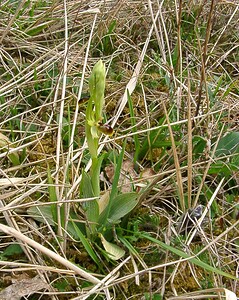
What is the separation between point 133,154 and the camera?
1.44 meters

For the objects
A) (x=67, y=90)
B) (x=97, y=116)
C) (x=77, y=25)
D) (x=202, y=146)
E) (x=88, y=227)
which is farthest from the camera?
(x=77, y=25)

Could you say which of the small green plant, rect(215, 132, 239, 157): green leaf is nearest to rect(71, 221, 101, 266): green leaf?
the small green plant

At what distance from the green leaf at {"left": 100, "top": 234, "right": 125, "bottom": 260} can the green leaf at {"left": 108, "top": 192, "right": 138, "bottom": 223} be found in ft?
0.20

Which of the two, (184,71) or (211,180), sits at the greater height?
(184,71)

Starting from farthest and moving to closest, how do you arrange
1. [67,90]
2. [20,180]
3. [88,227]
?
[67,90], [20,180], [88,227]

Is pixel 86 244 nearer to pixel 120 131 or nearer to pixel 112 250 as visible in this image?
pixel 112 250

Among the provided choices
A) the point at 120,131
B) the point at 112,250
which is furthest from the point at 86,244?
the point at 120,131

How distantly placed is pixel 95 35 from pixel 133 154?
0.61 metres

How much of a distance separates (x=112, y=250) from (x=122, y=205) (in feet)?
0.38

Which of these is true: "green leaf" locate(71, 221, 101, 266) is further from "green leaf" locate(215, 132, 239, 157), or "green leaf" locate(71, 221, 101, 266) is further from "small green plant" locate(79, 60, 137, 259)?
"green leaf" locate(215, 132, 239, 157)

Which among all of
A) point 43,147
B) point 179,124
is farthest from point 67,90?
point 179,124

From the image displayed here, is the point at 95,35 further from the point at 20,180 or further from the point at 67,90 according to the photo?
the point at 20,180

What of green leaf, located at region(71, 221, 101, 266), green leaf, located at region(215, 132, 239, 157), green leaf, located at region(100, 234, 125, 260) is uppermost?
green leaf, located at region(71, 221, 101, 266)

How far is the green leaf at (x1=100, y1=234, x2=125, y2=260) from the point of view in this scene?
43.9 inches
